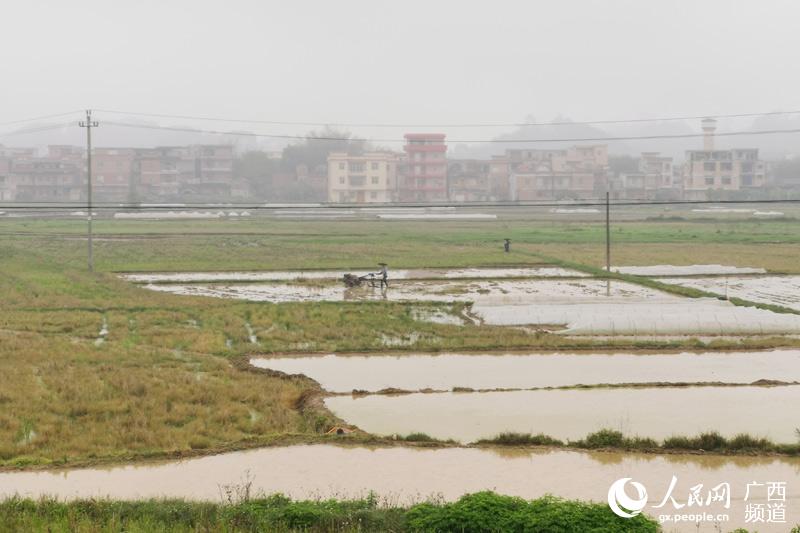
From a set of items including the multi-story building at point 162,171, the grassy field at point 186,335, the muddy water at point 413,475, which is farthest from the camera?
the multi-story building at point 162,171

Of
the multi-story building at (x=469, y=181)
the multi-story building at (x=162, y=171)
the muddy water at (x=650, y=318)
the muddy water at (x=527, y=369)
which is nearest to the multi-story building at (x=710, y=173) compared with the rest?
the multi-story building at (x=469, y=181)

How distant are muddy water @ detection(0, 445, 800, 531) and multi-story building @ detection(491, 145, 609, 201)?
7543 cm

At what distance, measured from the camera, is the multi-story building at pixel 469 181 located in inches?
3558

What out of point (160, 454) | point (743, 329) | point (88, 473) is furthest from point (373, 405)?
point (743, 329)

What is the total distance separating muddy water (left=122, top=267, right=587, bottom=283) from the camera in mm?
28031

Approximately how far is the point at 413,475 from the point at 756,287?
61.7 ft

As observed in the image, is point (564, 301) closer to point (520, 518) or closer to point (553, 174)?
point (520, 518)

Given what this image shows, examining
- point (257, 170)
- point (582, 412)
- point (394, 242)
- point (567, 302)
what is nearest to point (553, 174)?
point (257, 170)

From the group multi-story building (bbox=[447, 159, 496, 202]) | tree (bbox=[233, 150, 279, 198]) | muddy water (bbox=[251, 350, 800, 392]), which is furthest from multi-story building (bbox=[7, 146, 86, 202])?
muddy water (bbox=[251, 350, 800, 392])

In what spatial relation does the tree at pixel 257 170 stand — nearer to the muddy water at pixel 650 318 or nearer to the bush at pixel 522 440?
the muddy water at pixel 650 318

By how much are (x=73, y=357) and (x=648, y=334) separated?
443 inches

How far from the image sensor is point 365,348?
55.8ft

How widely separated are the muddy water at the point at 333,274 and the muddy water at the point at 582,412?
48.9 feet

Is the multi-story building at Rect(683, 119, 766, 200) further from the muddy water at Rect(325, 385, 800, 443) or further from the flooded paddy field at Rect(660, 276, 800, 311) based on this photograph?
the muddy water at Rect(325, 385, 800, 443)
